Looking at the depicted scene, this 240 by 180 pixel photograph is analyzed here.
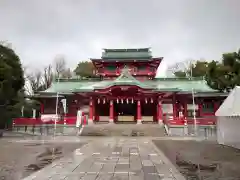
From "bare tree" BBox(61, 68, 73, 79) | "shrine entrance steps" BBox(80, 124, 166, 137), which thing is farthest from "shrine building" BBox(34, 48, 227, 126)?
"bare tree" BBox(61, 68, 73, 79)

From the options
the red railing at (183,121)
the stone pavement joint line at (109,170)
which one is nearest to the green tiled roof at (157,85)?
the red railing at (183,121)

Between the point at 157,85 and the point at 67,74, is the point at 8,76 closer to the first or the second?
the point at 157,85

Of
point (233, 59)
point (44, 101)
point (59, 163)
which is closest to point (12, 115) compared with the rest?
point (44, 101)

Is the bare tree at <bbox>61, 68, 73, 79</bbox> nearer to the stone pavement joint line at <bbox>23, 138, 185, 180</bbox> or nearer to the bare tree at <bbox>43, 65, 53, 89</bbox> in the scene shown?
the bare tree at <bbox>43, 65, 53, 89</bbox>

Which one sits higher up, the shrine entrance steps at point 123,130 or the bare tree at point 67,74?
the bare tree at point 67,74

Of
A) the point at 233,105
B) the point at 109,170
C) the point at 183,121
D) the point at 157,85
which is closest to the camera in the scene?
the point at 109,170

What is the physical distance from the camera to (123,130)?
26.3 m

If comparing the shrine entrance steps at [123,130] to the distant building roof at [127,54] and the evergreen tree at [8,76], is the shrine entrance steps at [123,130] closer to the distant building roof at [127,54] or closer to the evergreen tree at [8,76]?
the evergreen tree at [8,76]

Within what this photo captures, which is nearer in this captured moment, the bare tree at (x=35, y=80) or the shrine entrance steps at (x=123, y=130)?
the shrine entrance steps at (x=123, y=130)

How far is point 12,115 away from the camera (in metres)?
31.9

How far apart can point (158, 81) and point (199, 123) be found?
38.5 ft

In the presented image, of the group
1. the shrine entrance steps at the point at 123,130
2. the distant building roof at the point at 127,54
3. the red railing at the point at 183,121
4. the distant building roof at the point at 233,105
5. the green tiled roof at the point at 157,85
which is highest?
the distant building roof at the point at 127,54

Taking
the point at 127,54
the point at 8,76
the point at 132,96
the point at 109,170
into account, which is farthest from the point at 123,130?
the point at 109,170

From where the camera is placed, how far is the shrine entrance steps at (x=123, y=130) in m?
25.1
